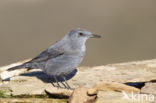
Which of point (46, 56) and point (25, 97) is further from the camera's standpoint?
point (46, 56)

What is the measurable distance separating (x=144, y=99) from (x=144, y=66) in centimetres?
229

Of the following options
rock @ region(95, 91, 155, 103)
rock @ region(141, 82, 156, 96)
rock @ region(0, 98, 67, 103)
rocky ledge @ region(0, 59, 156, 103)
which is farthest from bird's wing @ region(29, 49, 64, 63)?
rock @ region(141, 82, 156, 96)

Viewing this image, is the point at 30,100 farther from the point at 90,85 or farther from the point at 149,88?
the point at 149,88

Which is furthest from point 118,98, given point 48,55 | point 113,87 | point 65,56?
point 48,55

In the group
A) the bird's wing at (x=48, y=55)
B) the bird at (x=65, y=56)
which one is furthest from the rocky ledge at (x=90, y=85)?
the bird's wing at (x=48, y=55)

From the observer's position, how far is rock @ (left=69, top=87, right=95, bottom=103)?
23.1ft

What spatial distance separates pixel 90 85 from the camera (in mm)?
8305

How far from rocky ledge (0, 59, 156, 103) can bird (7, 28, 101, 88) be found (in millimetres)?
258

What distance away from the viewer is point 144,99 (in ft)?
22.9

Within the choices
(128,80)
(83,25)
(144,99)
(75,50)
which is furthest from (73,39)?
(83,25)

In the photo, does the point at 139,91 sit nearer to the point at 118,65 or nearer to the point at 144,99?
the point at 144,99

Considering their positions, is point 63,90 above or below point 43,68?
below

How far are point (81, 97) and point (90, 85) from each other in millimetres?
1228

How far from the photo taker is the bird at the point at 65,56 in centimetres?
844
